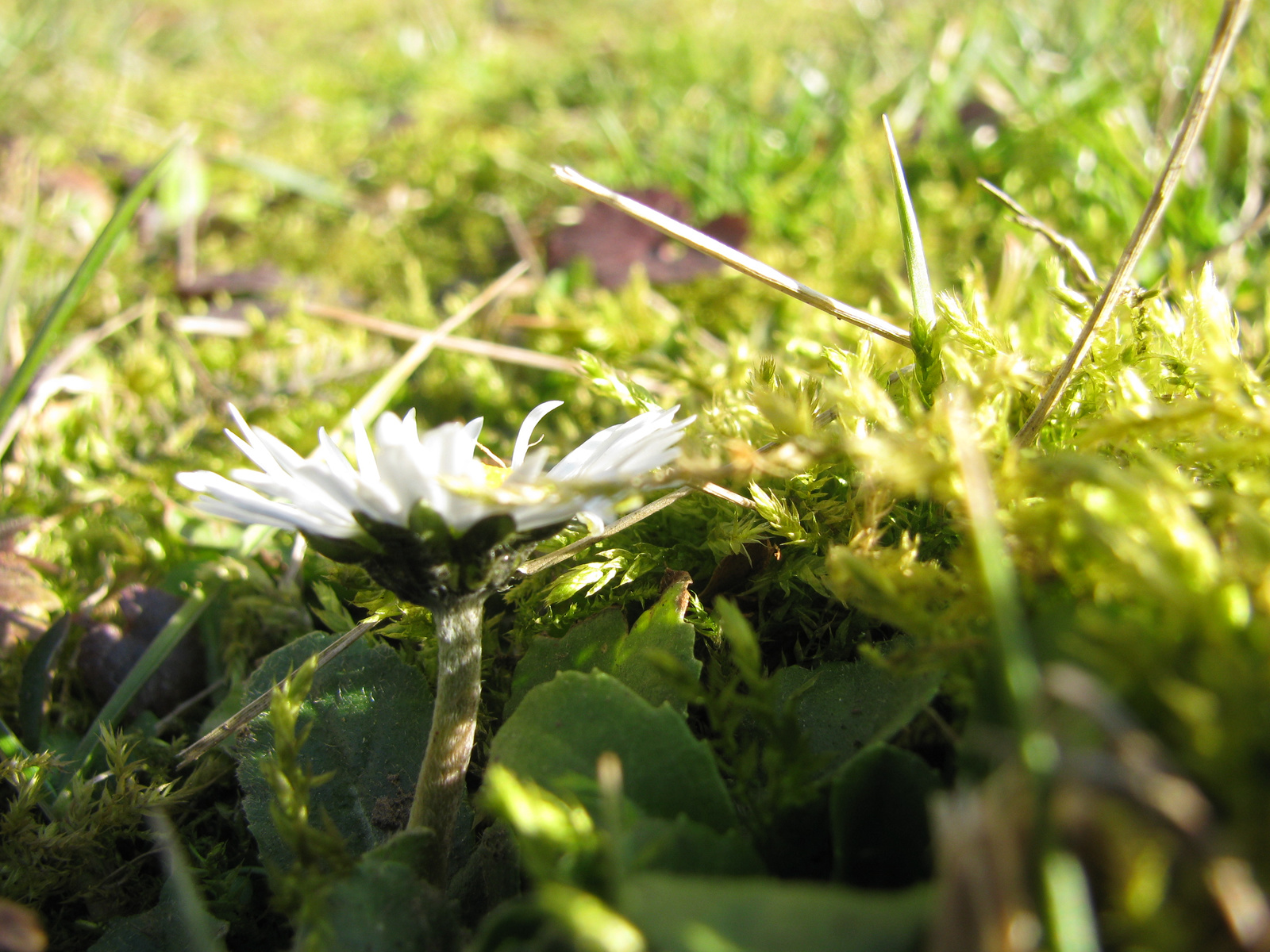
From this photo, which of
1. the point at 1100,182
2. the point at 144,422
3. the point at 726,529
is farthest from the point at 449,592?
A: the point at 1100,182

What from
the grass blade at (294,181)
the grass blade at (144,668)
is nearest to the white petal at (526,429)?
the grass blade at (144,668)

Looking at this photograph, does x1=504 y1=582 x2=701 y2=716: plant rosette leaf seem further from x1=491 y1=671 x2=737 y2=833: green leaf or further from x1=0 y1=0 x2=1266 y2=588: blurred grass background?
x1=0 y1=0 x2=1266 y2=588: blurred grass background

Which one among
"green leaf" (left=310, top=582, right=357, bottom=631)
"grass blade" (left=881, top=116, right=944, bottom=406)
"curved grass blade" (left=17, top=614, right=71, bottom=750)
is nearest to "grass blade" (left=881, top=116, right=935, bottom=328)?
"grass blade" (left=881, top=116, right=944, bottom=406)

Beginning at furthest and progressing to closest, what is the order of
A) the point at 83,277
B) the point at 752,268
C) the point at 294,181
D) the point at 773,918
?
the point at 294,181 < the point at 83,277 < the point at 752,268 < the point at 773,918

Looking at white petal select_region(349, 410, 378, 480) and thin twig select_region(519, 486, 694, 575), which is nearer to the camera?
white petal select_region(349, 410, 378, 480)

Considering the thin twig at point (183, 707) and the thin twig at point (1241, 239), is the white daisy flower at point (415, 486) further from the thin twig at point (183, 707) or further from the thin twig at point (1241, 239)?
the thin twig at point (1241, 239)

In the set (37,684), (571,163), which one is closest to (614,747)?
(37,684)

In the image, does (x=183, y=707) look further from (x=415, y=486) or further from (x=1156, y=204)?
(x=1156, y=204)
